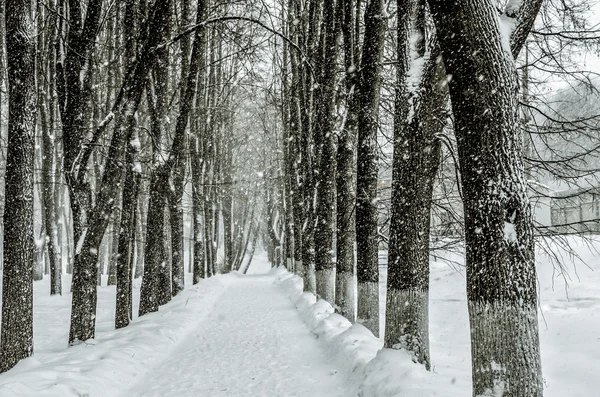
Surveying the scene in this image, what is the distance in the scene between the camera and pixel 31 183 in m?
5.86

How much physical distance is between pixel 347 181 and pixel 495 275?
20.8 feet

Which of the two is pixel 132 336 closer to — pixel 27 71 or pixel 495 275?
pixel 27 71

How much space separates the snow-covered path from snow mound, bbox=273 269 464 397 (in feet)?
0.67

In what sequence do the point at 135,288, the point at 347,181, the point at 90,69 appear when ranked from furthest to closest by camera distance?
the point at 135,288 < the point at 347,181 < the point at 90,69

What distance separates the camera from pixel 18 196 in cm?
568

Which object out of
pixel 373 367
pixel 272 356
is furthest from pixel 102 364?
pixel 373 367

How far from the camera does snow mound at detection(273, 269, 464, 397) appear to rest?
421 centimetres

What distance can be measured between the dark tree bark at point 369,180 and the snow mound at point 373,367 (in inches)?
27.1

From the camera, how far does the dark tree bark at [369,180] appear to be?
7.75 m

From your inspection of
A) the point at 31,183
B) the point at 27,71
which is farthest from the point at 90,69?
the point at 31,183

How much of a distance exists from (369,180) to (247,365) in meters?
3.77

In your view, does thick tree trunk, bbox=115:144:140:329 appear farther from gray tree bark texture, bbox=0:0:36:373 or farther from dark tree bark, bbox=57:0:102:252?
gray tree bark texture, bbox=0:0:36:373

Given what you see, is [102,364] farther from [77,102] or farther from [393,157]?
[393,157]

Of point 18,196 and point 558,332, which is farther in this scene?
point 558,332
